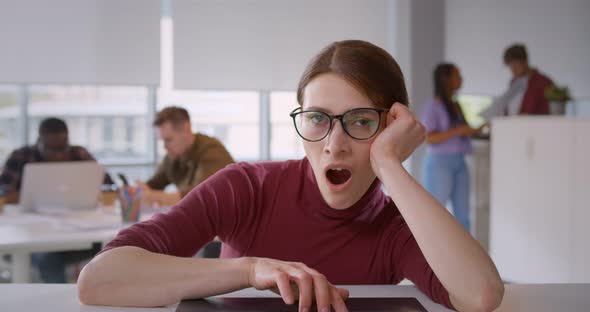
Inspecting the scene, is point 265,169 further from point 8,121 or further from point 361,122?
point 8,121

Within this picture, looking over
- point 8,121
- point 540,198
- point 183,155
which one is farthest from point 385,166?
point 8,121

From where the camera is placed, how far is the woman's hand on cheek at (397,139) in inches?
44.4

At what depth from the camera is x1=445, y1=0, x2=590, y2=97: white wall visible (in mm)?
6520

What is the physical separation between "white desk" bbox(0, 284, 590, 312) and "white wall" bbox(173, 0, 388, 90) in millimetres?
4305

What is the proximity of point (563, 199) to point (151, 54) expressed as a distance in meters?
3.16

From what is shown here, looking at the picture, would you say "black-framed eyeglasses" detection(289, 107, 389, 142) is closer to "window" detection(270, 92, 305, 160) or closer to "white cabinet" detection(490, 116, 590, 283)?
"white cabinet" detection(490, 116, 590, 283)

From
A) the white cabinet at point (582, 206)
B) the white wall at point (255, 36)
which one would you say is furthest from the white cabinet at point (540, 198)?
the white wall at point (255, 36)

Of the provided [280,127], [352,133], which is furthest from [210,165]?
[280,127]

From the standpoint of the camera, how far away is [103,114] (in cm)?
771

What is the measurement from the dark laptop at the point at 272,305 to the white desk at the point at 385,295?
1.6 inches

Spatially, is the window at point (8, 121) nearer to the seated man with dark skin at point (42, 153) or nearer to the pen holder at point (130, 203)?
the seated man with dark skin at point (42, 153)

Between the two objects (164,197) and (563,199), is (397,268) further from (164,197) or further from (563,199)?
(563,199)

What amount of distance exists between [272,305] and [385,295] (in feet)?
0.66

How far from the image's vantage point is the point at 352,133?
3.75ft
